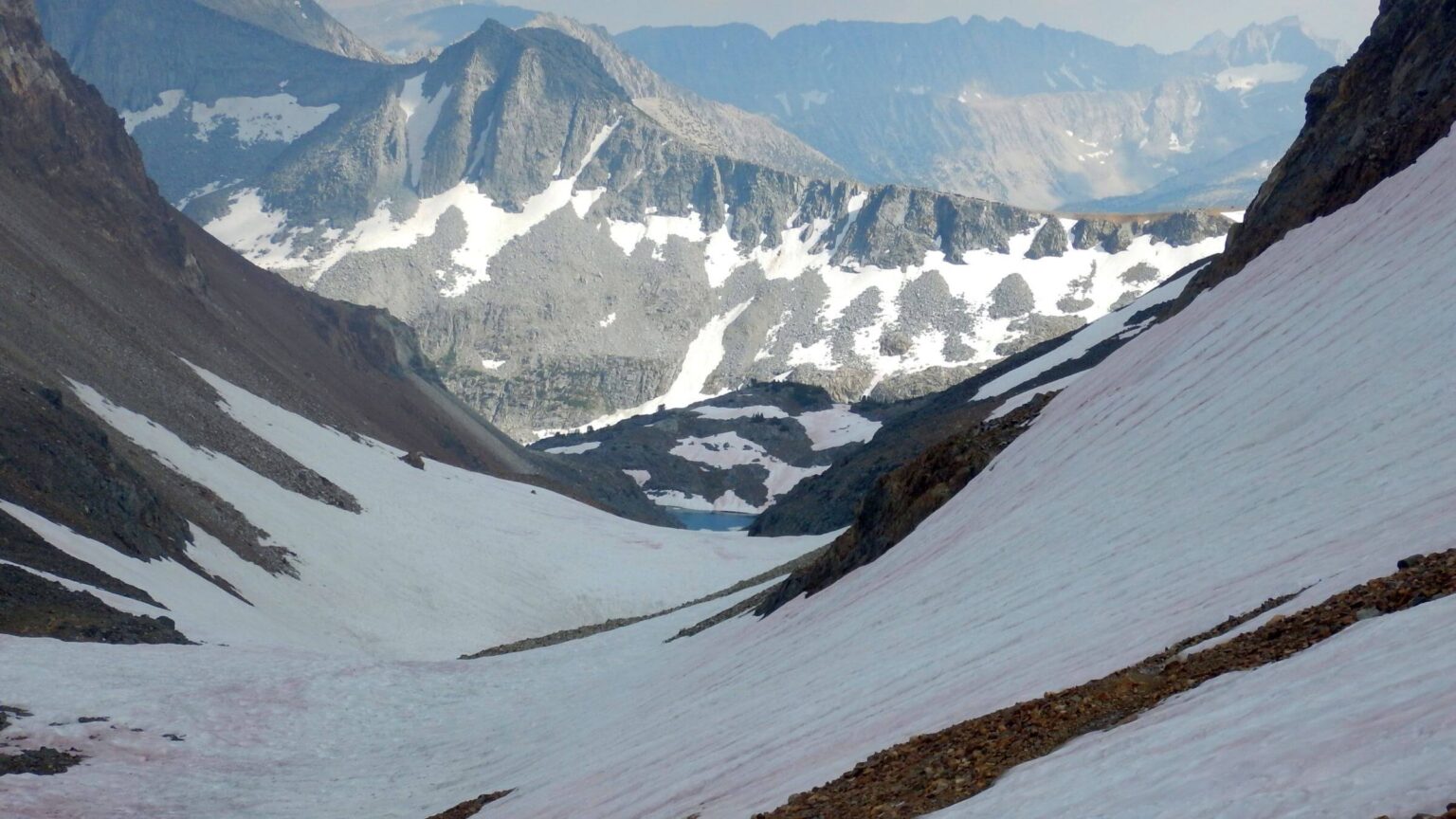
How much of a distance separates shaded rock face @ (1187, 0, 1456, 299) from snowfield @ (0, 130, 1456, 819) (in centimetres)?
358

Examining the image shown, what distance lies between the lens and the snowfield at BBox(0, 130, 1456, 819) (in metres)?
8.85

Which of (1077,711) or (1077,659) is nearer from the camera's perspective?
(1077,711)

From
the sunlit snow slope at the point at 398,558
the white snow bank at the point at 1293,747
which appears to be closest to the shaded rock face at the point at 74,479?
the sunlit snow slope at the point at 398,558

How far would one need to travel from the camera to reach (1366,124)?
38375mm

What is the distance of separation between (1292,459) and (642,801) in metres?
9.82

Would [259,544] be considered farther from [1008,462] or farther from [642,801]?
[642,801]

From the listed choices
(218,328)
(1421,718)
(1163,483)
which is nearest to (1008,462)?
(1163,483)

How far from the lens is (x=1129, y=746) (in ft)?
31.4

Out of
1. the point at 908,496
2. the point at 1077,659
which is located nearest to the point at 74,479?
the point at 908,496

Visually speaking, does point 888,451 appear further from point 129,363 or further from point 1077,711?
point 1077,711

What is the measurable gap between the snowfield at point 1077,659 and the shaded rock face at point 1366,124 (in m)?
3.58

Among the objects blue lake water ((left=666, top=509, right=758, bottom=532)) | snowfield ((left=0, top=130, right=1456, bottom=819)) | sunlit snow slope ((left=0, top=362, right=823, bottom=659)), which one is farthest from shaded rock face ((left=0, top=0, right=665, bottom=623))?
blue lake water ((left=666, top=509, right=758, bottom=532))

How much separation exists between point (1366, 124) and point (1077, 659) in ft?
101

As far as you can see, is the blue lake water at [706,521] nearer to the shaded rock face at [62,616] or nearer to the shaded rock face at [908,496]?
the shaded rock face at [62,616]
